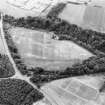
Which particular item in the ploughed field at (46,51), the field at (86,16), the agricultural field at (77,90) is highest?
the field at (86,16)

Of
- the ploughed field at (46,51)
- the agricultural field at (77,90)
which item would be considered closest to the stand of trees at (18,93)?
the agricultural field at (77,90)

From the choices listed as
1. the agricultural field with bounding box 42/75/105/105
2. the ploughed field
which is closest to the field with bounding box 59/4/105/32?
the ploughed field

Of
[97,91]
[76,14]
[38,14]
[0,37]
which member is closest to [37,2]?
[38,14]

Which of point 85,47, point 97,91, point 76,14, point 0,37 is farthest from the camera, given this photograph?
point 76,14

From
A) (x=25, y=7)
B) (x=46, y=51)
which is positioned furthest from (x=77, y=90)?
(x=25, y=7)

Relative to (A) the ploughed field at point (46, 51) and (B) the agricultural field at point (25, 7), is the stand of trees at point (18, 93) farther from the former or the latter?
(B) the agricultural field at point (25, 7)

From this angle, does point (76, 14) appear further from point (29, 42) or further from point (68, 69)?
point (68, 69)

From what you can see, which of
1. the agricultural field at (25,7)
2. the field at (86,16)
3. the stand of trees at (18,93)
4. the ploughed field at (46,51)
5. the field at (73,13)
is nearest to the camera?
the stand of trees at (18,93)

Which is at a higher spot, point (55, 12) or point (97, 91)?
point (55, 12)
